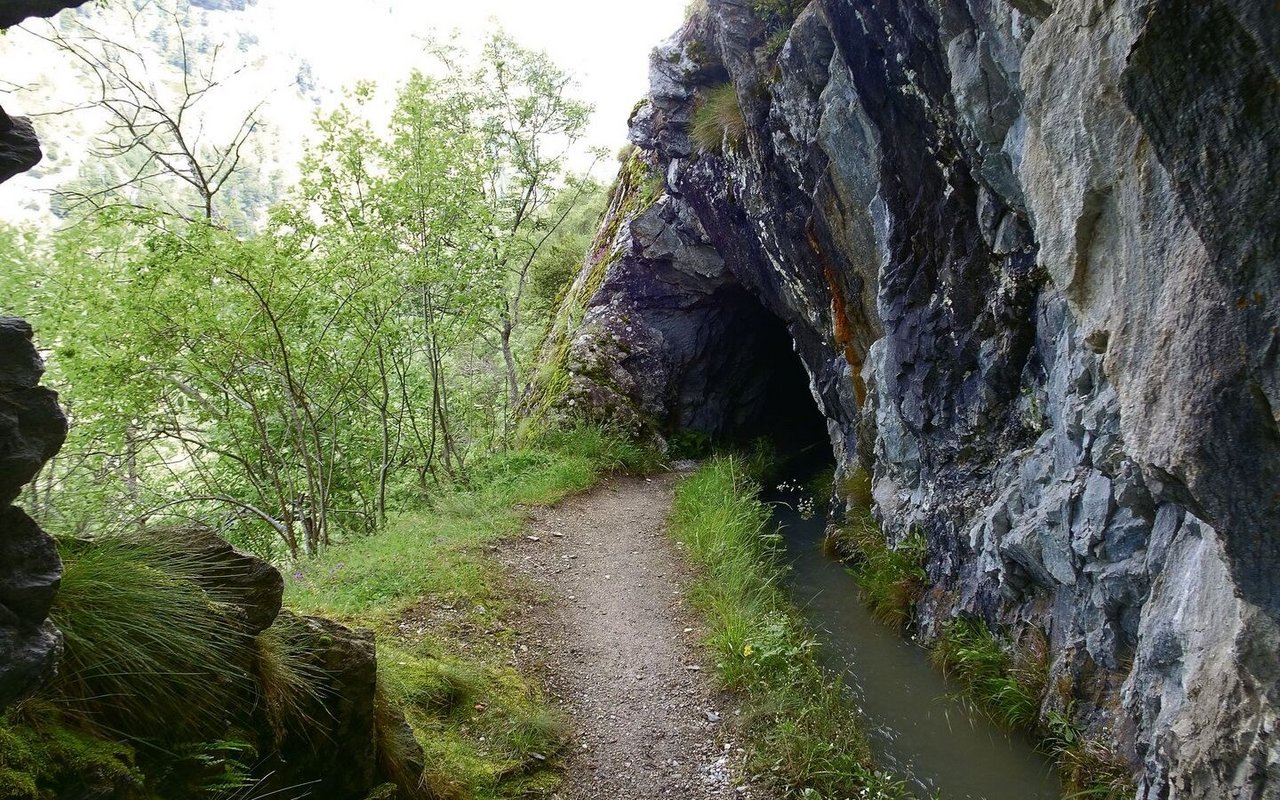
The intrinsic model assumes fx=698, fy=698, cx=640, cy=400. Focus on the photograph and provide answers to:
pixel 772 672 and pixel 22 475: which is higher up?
pixel 22 475

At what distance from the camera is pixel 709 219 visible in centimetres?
1244

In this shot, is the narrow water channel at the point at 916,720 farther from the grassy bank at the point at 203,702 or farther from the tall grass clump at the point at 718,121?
the tall grass clump at the point at 718,121

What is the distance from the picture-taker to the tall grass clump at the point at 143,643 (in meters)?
2.22

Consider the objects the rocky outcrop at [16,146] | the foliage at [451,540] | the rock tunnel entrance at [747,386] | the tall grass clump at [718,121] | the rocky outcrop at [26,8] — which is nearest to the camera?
the rocky outcrop at [26,8]

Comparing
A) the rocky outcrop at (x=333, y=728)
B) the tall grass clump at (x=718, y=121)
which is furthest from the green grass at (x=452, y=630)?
the tall grass clump at (x=718, y=121)

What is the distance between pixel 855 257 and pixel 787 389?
9.19 m

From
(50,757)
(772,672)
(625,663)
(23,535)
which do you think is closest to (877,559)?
(772,672)

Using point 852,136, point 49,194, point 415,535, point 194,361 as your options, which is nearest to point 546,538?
point 415,535

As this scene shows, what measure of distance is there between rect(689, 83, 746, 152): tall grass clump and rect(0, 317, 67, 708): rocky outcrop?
9093 millimetres

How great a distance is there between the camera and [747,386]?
16297 mm

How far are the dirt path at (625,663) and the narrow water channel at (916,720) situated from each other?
1463 mm

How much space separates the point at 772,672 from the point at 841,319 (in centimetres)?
510

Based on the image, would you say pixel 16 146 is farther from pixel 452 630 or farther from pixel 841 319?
pixel 841 319

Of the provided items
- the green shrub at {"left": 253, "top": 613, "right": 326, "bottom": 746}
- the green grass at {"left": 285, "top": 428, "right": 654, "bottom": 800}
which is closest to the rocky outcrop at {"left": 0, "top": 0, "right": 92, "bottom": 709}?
the green shrub at {"left": 253, "top": 613, "right": 326, "bottom": 746}
